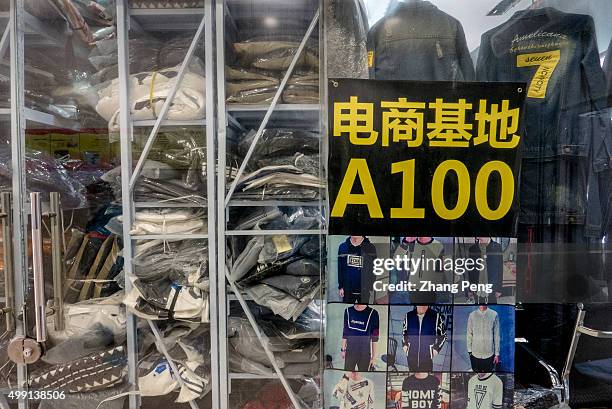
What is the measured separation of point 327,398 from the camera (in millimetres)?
1243

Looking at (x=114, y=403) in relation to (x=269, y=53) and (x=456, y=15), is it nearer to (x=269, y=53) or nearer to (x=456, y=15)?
(x=269, y=53)

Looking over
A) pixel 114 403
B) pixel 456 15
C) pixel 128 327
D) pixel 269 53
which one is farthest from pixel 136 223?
pixel 456 15

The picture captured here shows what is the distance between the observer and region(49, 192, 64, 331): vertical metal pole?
129cm

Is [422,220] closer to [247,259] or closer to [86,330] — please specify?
[247,259]

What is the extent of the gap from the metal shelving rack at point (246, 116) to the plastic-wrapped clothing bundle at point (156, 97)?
0.30 ft

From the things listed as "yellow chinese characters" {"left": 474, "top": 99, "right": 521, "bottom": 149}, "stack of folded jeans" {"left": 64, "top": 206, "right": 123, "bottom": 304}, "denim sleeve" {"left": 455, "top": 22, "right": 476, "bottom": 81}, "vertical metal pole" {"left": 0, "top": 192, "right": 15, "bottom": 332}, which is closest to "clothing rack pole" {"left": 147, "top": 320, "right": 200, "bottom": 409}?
"stack of folded jeans" {"left": 64, "top": 206, "right": 123, "bottom": 304}

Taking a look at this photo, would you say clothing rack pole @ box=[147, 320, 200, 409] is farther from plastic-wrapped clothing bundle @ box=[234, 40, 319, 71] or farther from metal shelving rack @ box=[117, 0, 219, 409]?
plastic-wrapped clothing bundle @ box=[234, 40, 319, 71]

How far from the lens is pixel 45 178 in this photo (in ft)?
4.49

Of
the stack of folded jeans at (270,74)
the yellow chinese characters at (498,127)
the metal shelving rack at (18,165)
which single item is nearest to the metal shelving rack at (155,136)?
the stack of folded jeans at (270,74)

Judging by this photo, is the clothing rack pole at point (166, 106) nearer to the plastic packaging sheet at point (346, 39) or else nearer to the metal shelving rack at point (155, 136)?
the metal shelving rack at point (155, 136)

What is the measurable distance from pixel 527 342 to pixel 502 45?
116 cm

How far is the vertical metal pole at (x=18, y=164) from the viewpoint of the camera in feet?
4.23

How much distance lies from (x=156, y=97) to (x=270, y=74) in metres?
0.44

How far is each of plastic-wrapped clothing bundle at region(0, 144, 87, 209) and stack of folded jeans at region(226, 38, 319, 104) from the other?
689 mm
